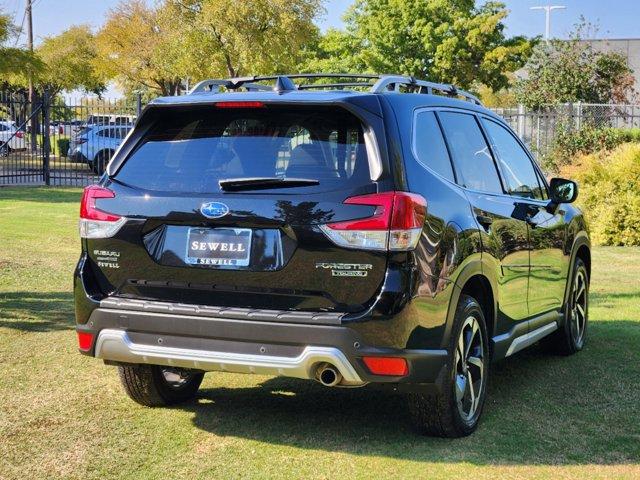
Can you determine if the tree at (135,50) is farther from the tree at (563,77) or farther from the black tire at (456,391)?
the black tire at (456,391)

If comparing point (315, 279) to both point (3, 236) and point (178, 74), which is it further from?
point (178, 74)

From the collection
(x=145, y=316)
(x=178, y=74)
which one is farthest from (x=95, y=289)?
(x=178, y=74)

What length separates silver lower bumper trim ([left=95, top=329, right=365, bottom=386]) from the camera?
472cm

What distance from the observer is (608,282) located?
467 inches

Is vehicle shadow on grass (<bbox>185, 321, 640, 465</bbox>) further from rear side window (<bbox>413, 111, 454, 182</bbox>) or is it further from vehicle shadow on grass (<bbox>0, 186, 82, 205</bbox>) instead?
vehicle shadow on grass (<bbox>0, 186, 82, 205</bbox>)

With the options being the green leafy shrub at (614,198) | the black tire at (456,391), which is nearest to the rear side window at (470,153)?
the black tire at (456,391)

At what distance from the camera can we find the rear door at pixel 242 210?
4785 millimetres

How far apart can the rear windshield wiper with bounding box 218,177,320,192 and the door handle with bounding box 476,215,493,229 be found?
3.95 ft

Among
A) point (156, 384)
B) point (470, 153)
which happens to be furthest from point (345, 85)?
point (156, 384)

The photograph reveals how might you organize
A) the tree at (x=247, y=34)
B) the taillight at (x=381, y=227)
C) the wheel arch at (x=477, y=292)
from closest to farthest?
1. the taillight at (x=381, y=227)
2. the wheel arch at (x=477, y=292)
3. the tree at (x=247, y=34)

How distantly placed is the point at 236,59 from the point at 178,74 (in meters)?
5.28

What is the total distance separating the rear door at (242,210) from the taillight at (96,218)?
0.03 meters

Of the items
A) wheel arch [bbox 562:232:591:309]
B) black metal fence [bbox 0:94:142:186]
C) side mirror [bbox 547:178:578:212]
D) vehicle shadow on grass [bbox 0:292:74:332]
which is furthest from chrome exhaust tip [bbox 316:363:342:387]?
black metal fence [bbox 0:94:142:186]

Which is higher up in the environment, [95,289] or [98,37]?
[98,37]
